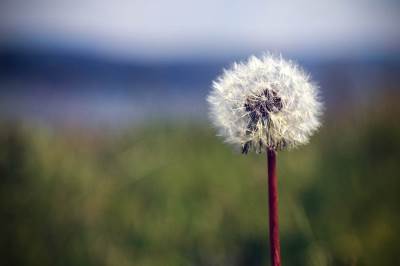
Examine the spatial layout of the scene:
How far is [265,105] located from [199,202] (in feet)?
4.34

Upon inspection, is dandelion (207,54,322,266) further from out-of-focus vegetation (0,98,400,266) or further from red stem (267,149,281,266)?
out-of-focus vegetation (0,98,400,266)

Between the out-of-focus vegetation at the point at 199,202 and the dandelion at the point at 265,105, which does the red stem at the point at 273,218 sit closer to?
the dandelion at the point at 265,105

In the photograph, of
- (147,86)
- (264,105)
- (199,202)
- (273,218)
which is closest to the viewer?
(273,218)

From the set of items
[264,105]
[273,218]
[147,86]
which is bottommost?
[273,218]

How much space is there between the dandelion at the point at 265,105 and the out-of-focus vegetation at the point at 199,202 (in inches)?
23.6

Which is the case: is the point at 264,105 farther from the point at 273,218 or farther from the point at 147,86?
the point at 147,86

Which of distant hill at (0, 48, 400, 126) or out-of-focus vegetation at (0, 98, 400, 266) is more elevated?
distant hill at (0, 48, 400, 126)

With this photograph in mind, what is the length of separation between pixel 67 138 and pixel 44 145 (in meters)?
0.81

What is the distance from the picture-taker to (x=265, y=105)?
1096mm

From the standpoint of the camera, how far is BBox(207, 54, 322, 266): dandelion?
1056 mm

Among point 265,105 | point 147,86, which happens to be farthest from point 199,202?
point 147,86

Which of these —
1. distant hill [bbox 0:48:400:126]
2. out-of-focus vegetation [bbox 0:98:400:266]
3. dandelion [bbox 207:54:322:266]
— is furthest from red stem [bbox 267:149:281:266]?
out-of-focus vegetation [bbox 0:98:400:266]

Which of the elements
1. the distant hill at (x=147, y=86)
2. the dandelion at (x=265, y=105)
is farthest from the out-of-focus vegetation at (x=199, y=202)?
the dandelion at (x=265, y=105)

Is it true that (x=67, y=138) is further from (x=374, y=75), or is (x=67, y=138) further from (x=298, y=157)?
(x=374, y=75)
